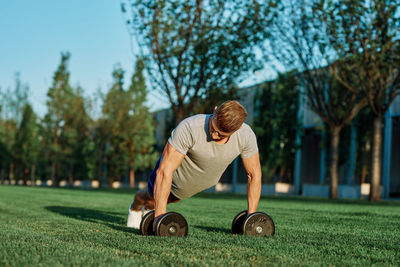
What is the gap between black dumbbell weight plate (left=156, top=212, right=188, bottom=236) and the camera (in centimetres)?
421

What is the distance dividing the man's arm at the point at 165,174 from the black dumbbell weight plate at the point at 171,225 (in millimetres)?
80

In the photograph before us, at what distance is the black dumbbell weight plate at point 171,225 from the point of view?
4.21 meters

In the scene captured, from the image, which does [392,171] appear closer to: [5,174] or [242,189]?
[242,189]

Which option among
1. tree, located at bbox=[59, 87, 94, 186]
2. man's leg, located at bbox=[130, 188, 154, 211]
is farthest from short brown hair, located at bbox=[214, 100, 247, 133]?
tree, located at bbox=[59, 87, 94, 186]

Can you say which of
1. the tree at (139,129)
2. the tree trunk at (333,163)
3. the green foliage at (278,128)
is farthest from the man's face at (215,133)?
A: the tree at (139,129)

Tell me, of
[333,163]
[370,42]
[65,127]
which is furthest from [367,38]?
[65,127]

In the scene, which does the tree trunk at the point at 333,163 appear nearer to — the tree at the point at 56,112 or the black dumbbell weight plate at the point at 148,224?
the black dumbbell weight plate at the point at 148,224

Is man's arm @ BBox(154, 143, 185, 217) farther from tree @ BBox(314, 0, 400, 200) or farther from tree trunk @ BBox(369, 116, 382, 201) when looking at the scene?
tree trunk @ BBox(369, 116, 382, 201)

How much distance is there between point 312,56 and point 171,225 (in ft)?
53.4

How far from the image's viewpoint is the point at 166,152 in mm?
4230

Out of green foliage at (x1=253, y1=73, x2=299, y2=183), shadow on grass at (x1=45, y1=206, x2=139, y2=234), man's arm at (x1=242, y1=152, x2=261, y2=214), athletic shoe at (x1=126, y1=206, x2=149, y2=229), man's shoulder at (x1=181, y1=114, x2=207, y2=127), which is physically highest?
green foliage at (x1=253, y1=73, x2=299, y2=183)

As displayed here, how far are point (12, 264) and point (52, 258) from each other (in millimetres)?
255

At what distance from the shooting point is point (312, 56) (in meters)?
19.4

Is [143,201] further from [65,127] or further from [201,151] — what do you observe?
[65,127]
